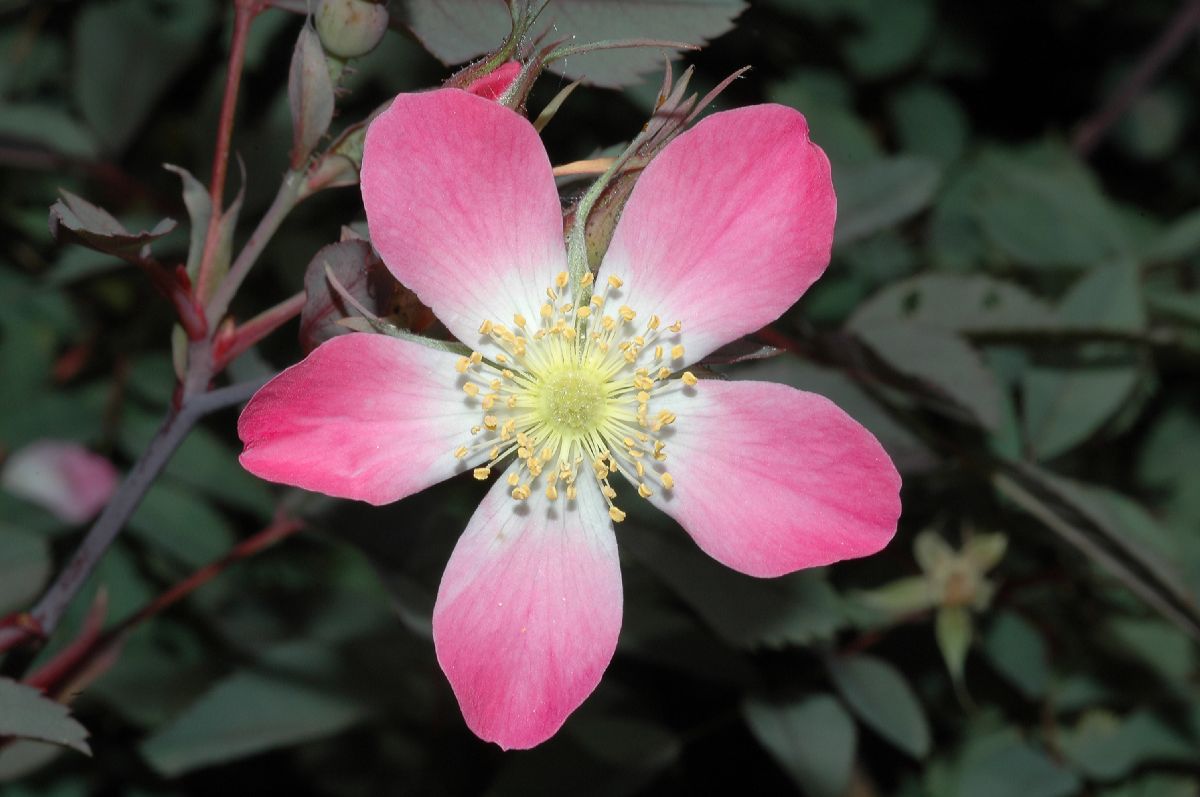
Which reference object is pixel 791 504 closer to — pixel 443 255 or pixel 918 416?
pixel 443 255

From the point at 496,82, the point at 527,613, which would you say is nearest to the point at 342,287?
the point at 496,82

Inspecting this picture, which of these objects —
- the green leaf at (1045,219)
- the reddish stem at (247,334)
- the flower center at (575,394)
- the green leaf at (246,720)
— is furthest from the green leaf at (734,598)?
the green leaf at (1045,219)

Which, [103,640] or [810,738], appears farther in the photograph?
[810,738]

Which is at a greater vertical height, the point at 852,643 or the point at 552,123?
the point at 552,123

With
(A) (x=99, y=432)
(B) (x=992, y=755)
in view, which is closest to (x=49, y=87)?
(A) (x=99, y=432)

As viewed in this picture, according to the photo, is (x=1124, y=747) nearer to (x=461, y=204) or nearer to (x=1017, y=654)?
(x=1017, y=654)

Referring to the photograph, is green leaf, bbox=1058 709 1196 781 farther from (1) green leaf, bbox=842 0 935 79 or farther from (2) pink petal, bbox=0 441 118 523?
(2) pink petal, bbox=0 441 118 523

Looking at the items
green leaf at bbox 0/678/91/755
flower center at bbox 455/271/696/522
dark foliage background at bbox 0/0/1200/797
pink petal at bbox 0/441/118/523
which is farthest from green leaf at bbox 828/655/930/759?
pink petal at bbox 0/441/118/523

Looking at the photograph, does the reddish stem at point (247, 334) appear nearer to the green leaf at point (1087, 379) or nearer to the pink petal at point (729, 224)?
the pink petal at point (729, 224)
